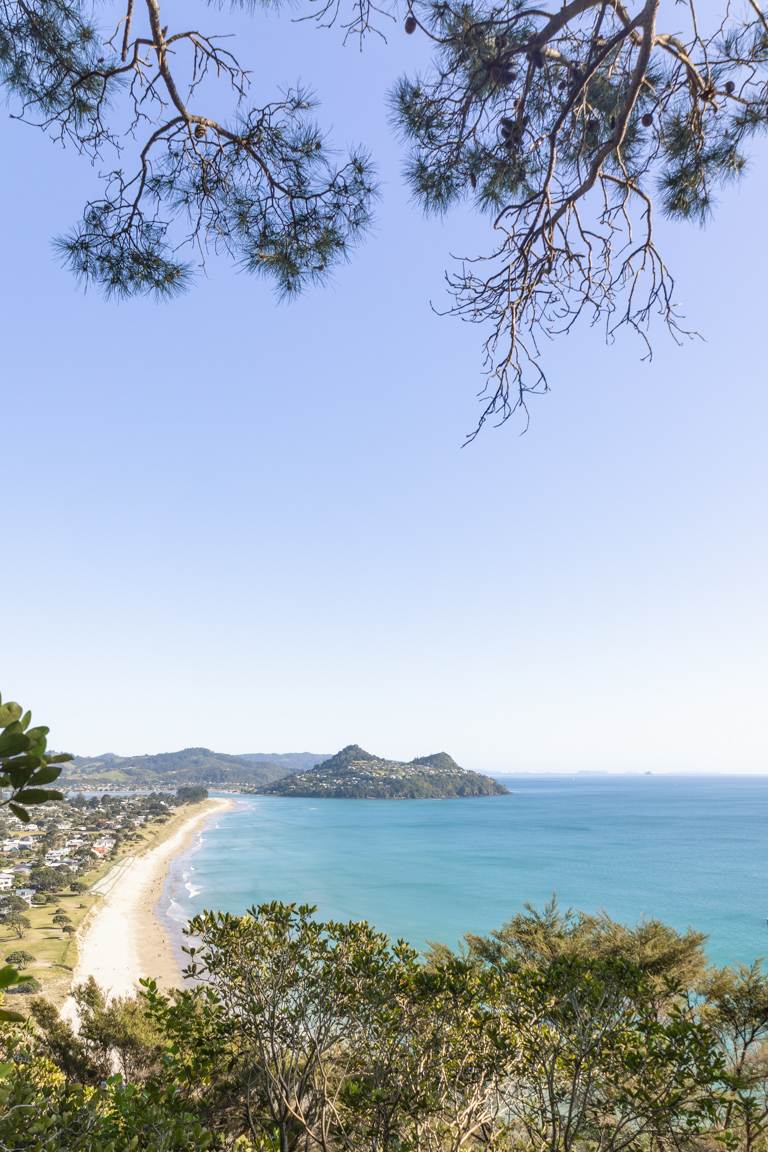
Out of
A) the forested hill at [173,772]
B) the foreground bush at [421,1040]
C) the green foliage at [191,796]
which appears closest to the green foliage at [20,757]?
the foreground bush at [421,1040]

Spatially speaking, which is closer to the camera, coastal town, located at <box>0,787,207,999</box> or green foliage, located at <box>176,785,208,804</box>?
coastal town, located at <box>0,787,207,999</box>

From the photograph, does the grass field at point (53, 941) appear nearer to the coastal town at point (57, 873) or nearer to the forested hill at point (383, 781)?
the coastal town at point (57, 873)

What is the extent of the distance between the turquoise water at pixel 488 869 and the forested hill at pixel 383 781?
41.9 metres

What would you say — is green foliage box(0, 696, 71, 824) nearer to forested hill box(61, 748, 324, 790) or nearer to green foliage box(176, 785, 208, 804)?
green foliage box(176, 785, 208, 804)

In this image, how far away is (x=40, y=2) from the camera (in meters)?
3.22

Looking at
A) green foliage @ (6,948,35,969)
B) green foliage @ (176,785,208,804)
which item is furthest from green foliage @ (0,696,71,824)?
green foliage @ (176,785,208,804)

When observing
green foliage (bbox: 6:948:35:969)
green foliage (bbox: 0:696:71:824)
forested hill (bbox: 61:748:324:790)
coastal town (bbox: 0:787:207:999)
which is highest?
green foliage (bbox: 0:696:71:824)

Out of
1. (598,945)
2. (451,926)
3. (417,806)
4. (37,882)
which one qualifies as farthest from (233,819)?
(598,945)

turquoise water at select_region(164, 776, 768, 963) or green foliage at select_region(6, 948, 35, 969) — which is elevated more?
green foliage at select_region(6, 948, 35, 969)

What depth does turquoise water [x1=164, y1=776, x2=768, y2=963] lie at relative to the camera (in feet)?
102

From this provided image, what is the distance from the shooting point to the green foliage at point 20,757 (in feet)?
3.18

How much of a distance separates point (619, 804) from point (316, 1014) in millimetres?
112318

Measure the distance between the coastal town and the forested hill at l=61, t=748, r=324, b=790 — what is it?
70.6 m

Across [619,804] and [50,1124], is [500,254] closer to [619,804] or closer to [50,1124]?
[50,1124]
